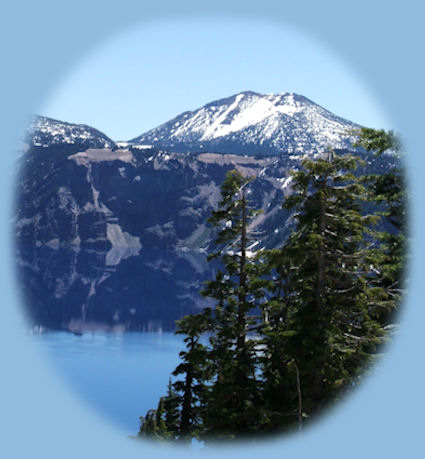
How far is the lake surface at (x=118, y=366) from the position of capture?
68.6 meters

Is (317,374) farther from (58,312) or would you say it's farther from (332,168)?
(58,312)

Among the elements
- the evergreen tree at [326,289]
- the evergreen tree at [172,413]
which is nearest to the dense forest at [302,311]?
the evergreen tree at [326,289]

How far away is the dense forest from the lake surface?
1274 inches

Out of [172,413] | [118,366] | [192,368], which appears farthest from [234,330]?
[118,366]

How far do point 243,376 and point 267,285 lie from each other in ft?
10.5

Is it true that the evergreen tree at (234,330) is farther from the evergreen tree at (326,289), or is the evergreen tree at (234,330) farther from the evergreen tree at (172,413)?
the evergreen tree at (172,413)

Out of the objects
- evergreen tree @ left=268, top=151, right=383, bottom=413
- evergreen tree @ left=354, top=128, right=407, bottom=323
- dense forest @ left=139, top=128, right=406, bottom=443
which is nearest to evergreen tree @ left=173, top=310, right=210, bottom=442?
dense forest @ left=139, top=128, right=406, bottom=443

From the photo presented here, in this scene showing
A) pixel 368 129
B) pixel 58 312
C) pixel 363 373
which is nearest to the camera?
pixel 363 373

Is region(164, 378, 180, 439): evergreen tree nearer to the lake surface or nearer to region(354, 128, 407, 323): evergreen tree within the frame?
region(354, 128, 407, 323): evergreen tree

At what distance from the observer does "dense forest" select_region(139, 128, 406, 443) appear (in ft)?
55.8

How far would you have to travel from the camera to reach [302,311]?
17.6 m

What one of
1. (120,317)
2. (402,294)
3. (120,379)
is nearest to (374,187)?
(402,294)

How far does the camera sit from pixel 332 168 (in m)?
17.0

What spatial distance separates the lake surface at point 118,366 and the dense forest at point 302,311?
32369mm
